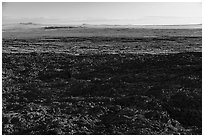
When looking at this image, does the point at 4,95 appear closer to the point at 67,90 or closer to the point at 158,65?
the point at 67,90

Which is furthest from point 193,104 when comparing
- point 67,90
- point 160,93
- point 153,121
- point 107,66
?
point 107,66

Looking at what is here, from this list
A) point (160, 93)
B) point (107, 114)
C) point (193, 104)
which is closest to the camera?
point (107, 114)

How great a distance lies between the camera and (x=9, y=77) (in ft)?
61.8

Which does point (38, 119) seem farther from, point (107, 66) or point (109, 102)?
point (107, 66)

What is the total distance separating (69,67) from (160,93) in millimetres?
7351

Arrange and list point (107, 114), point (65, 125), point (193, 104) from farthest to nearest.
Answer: point (193, 104) < point (107, 114) < point (65, 125)

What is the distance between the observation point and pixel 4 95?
1594 cm

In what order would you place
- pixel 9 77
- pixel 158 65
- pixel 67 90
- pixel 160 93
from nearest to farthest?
pixel 160 93
pixel 67 90
pixel 9 77
pixel 158 65

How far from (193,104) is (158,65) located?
648 centimetres

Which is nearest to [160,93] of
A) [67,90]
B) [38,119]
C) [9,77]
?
[67,90]

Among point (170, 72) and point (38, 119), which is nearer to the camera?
point (38, 119)

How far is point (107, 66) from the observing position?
818 inches

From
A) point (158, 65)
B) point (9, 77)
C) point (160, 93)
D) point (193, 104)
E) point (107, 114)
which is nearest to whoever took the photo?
point (107, 114)

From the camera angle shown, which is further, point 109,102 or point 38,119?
point 109,102
